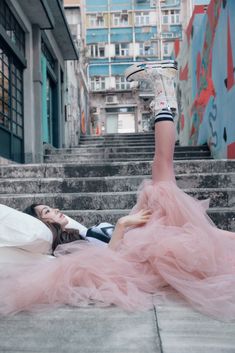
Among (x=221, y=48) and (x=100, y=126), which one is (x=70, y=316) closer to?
(x=221, y=48)

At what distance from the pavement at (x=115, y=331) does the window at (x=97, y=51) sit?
32.4 m

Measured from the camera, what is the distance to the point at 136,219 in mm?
2740

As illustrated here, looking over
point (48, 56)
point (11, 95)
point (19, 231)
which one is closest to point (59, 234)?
point (19, 231)

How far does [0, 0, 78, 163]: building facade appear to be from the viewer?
7367 mm

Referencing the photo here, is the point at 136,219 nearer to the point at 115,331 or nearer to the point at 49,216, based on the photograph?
the point at 49,216

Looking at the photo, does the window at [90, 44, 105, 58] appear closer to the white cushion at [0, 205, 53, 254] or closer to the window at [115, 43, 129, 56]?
the window at [115, 43, 129, 56]

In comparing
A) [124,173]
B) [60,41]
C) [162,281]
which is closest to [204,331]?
[162,281]

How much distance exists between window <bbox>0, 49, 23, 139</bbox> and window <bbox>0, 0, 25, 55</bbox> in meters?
0.45

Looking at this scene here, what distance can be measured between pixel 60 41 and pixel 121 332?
1049 cm

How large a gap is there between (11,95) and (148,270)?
600 cm

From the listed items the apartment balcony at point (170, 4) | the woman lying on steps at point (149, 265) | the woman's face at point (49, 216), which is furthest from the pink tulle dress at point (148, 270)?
the apartment balcony at point (170, 4)

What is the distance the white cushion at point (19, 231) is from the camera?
2590 mm

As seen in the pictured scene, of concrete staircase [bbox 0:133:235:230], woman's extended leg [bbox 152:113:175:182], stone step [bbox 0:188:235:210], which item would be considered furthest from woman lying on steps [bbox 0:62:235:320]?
stone step [bbox 0:188:235:210]

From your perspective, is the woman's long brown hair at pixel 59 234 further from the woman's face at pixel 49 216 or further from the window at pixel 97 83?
the window at pixel 97 83
